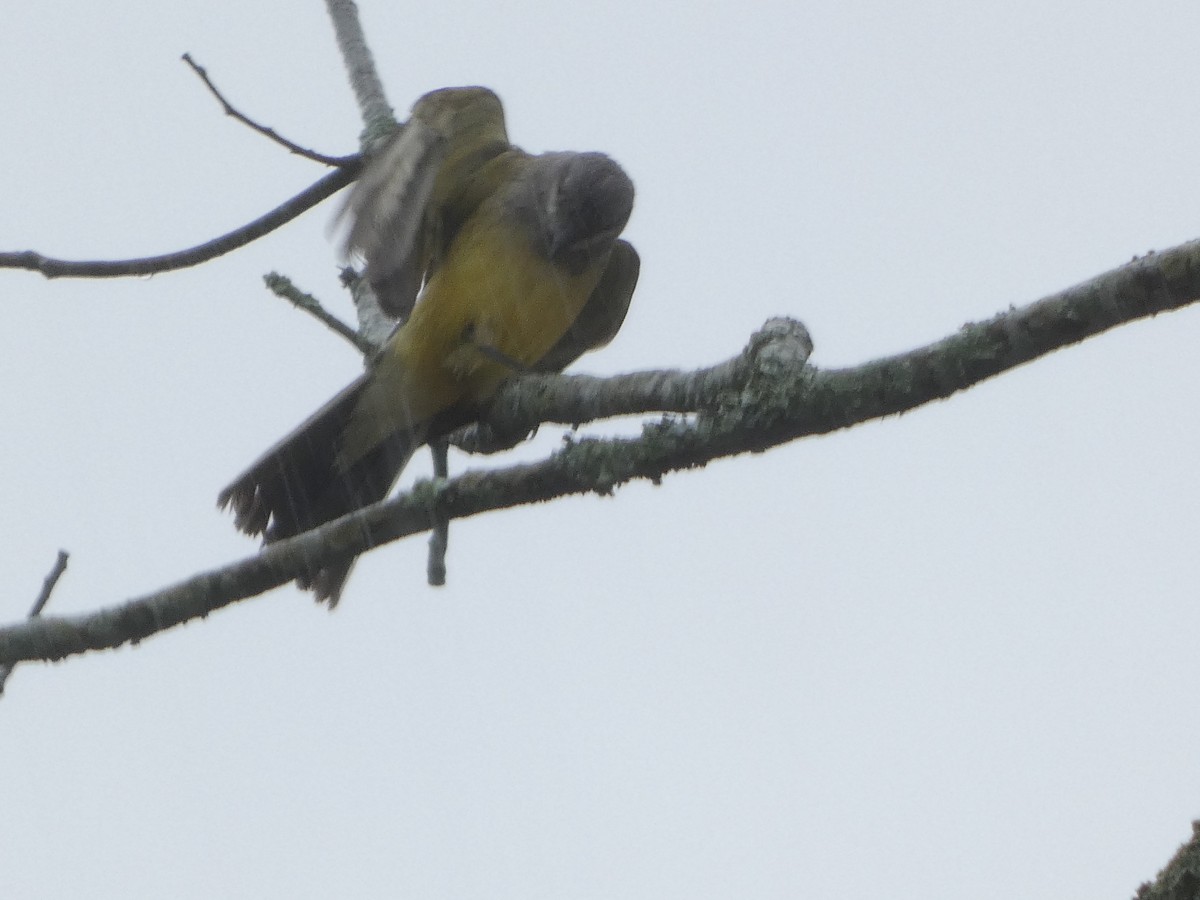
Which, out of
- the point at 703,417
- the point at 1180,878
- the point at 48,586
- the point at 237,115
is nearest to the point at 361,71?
the point at 237,115

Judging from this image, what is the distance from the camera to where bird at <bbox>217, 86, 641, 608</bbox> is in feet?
13.3

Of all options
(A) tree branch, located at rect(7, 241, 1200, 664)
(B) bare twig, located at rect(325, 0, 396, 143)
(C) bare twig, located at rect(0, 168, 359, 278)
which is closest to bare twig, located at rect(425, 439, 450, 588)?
(A) tree branch, located at rect(7, 241, 1200, 664)

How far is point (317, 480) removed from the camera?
4.32 metres

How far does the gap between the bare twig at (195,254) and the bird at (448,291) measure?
0.32 meters

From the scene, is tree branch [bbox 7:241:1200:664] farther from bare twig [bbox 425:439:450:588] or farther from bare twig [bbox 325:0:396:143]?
bare twig [bbox 325:0:396:143]

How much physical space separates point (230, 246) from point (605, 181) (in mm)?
1431

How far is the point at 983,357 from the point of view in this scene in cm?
211

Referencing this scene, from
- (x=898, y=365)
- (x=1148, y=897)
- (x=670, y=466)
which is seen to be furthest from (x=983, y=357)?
(x=1148, y=897)

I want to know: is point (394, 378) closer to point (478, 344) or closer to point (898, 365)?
point (478, 344)

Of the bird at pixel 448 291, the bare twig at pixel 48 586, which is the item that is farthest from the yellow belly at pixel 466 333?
the bare twig at pixel 48 586

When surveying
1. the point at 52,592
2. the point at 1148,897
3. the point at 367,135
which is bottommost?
the point at 1148,897

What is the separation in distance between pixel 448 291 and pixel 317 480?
0.79 m

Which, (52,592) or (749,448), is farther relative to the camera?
(52,592)

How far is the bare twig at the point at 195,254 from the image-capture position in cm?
338
